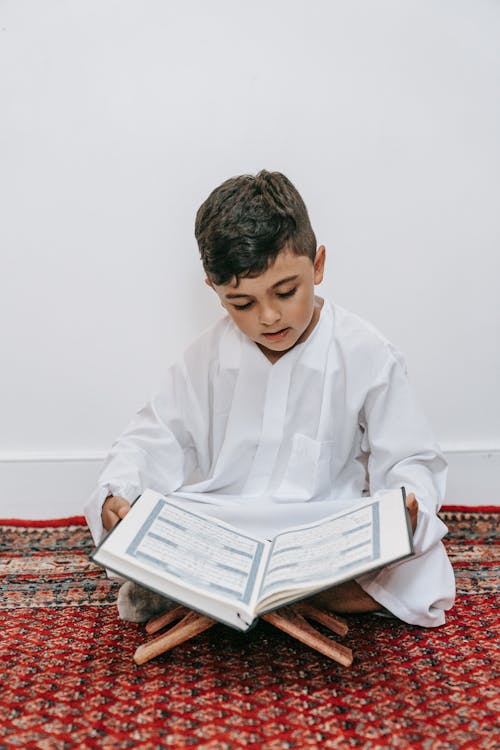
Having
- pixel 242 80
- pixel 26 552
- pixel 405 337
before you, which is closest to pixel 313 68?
pixel 242 80

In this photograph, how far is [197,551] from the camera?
1012 mm

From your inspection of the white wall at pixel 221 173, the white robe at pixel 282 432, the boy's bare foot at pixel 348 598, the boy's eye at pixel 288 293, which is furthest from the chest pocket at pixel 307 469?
the white wall at pixel 221 173

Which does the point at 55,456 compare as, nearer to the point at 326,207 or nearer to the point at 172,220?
the point at 172,220

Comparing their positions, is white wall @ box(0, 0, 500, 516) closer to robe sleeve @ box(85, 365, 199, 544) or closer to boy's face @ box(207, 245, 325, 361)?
robe sleeve @ box(85, 365, 199, 544)

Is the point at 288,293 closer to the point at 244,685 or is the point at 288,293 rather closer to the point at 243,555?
the point at 243,555

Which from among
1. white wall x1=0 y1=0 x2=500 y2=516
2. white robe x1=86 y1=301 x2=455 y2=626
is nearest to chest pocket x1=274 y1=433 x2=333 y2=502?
white robe x1=86 y1=301 x2=455 y2=626

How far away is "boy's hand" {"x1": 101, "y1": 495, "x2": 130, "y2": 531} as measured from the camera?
116 centimetres

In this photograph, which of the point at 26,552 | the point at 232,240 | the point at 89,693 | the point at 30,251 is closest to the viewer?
the point at 89,693

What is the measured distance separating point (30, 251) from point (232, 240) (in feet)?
2.58

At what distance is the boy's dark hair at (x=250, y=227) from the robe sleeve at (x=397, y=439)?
0.96 ft

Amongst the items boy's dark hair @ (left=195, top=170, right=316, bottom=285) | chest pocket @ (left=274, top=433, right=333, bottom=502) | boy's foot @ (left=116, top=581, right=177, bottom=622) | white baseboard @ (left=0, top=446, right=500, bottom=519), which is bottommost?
white baseboard @ (left=0, top=446, right=500, bottom=519)

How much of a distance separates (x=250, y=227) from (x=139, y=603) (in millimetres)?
681

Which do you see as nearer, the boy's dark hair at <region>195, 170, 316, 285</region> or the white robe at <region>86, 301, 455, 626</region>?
the boy's dark hair at <region>195, 170, 316, 285</region>

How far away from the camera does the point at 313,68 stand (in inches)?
65.2
